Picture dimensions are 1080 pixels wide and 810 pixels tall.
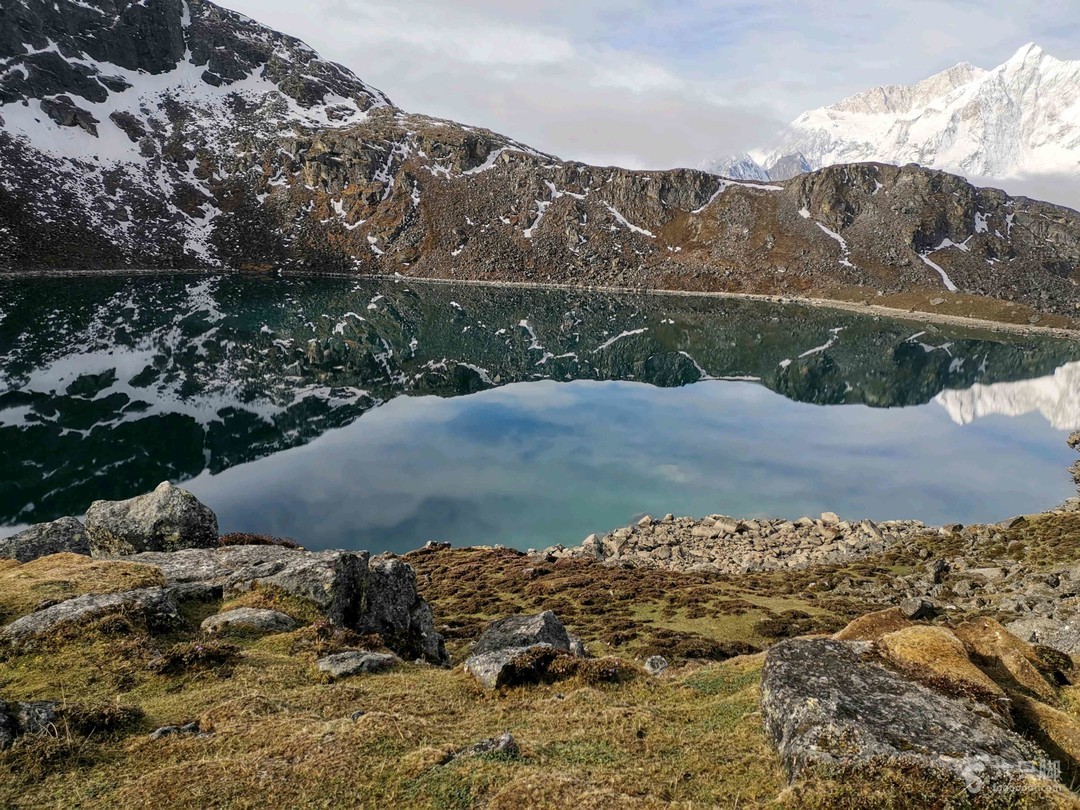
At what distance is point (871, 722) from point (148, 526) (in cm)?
2580

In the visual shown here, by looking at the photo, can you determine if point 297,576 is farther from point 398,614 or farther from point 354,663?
point 354,663

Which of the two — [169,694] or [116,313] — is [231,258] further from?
[169,694]

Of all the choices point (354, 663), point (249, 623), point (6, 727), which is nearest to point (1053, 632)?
point (354, 663)

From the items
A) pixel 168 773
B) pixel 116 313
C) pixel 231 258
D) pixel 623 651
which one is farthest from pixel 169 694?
pixel 231 258

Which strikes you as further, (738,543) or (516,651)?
(738,543)

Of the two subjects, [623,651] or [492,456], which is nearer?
[623,651]

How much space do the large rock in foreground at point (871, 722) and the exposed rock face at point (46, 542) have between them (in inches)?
1058

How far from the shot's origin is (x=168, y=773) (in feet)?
31.6

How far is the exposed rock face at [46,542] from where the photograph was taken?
23.8m

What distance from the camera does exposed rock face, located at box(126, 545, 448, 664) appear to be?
62.4 ft

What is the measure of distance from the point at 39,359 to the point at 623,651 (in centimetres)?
8868

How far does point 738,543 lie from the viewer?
154 ft

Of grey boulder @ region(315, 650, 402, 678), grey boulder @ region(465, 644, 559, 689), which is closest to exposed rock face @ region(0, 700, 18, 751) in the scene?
grey boulder @ region(315, 650, 402, 678)

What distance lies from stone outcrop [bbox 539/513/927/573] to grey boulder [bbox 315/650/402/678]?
29.2 meters
